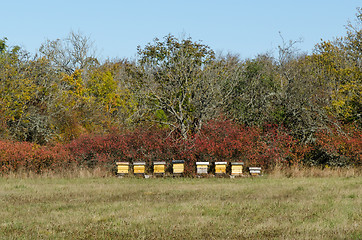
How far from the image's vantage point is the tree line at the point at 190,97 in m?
24.3

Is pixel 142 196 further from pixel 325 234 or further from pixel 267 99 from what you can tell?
pixel 267 99

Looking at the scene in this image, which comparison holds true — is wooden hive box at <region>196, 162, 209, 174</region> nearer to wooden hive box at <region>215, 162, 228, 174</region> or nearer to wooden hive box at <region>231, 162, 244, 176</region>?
wooden hive box at <region>215, 162, 228, 174</region>

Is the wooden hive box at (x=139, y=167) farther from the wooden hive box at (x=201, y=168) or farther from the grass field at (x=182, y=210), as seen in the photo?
the wooden hive box at (x=201, y=168)

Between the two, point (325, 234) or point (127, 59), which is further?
point (127, 59)

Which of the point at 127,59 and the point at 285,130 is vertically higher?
the point at 127,59

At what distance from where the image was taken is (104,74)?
117 feet

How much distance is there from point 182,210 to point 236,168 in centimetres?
940

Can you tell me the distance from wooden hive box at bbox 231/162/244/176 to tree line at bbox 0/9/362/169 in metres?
3.00

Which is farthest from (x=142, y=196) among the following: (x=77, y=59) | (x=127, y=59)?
(x=127, y=59)

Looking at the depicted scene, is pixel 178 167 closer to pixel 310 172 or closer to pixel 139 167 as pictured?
pixel 139 167

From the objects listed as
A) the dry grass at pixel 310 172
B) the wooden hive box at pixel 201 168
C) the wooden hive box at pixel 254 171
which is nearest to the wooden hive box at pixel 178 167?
the wooden hive box at pixel 201 168

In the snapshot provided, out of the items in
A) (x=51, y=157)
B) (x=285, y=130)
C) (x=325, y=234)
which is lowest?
(x=325, y=234)

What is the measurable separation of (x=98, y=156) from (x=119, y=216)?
11670 millimetres

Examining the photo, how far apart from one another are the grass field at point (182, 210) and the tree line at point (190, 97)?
645 cm
